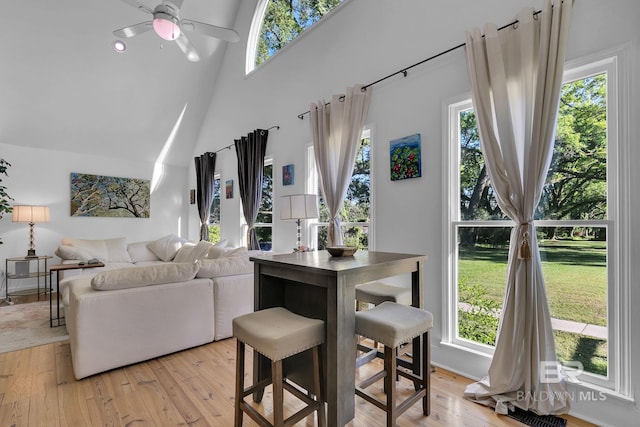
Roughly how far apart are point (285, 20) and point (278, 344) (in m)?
4.48

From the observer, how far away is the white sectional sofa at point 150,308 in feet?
7.41

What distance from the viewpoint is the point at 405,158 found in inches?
108

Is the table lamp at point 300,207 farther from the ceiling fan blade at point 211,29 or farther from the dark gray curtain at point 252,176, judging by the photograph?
the ceiling fan blade at point 211,29

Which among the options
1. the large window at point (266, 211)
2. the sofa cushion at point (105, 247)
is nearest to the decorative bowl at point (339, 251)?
the large window at point (266, 211)

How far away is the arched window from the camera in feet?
12.9

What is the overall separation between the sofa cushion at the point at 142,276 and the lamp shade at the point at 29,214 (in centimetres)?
335

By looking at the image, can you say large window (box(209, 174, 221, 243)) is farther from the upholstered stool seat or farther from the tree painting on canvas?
the upholstered stool seat

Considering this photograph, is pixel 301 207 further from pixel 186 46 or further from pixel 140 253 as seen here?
pixel 140 253

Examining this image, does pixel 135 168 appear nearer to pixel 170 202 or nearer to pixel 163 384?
pixel 170 202

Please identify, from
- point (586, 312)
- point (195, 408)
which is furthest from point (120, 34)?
point (586, 312)

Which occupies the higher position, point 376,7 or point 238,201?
point 376,7

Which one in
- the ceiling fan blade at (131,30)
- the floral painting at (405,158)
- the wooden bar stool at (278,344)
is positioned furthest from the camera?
the ceiling fan blade at (131,30)

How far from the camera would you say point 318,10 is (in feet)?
12.7

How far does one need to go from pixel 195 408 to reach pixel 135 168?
5510 millimetres
